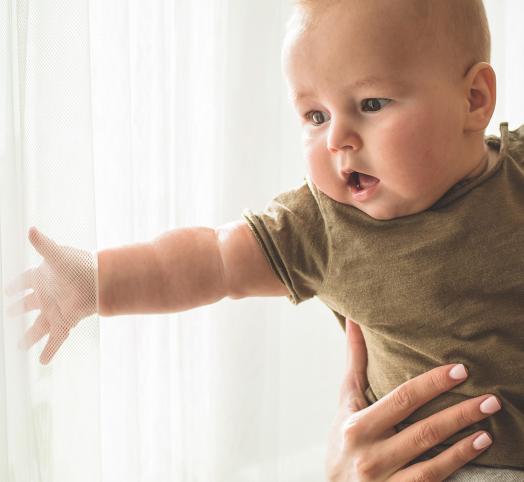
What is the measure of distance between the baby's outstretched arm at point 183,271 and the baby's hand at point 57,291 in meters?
0.04

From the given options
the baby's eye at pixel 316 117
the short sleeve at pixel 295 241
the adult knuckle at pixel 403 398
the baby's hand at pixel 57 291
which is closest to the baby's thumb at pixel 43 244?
the baby's hand at pixel 57 291

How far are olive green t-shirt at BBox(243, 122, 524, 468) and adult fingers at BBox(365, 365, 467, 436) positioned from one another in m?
0.02

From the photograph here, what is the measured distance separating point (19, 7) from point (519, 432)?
819 mm

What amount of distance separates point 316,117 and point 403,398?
404 millimetres

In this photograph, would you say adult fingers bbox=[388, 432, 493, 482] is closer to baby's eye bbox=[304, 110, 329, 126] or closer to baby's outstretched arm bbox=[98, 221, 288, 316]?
baby's outstretched arm bbox=[98, 221, 288, 316]

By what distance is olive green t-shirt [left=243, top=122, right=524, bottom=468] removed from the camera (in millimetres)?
938

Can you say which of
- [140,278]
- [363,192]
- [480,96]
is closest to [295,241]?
[363,192]

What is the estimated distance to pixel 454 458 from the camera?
0.95 meters

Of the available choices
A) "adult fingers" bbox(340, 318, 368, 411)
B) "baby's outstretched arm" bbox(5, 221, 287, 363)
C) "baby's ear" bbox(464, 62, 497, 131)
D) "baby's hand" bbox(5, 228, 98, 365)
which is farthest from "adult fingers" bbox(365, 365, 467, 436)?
"baby's hand" bbox(5, 228, 98, 365)

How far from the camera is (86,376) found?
0.85 meters

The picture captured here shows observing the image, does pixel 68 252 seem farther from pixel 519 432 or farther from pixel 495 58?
pixel 495 58

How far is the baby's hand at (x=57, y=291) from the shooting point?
0.80m

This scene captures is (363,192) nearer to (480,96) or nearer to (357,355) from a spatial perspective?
(480,96)

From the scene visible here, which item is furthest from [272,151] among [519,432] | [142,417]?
[519,432]
